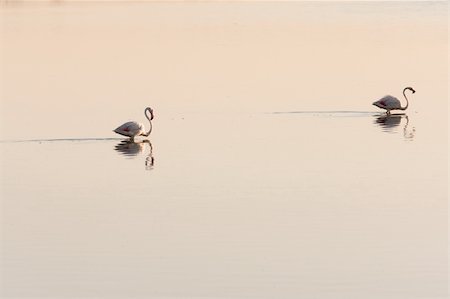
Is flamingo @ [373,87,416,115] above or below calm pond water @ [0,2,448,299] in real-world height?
above

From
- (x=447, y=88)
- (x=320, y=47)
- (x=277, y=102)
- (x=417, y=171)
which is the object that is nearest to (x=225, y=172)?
(x=417, y=171)

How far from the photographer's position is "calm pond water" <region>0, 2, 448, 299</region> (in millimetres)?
14898

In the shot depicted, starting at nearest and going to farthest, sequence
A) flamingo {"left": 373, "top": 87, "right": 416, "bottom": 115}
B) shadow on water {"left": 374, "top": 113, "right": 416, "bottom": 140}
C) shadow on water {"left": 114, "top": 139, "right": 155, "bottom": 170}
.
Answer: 1. shadow on water {"left": 114, "top": 139, "right": 155, "bottom": 170}
2. shadow on water {"left": 374, "top": 113, "right": 416, "bottom": 140}
3. flamingo {"left": 373, "top": 87, "right": 416, "bottom": 115}

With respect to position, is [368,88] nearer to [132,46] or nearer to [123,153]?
[123,153]

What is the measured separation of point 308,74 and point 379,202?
19.4 meters

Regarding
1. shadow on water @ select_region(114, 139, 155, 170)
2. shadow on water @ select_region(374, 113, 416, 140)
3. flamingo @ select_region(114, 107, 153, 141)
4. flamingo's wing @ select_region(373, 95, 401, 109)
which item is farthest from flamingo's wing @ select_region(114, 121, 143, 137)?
flamingo's wing @ select_region(373, 95, 401, 109)

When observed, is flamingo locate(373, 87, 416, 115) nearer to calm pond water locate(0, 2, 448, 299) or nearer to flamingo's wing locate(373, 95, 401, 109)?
flamingo's wing locate(373, 95, 401, 109)

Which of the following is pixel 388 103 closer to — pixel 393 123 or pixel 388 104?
pixel 388 104

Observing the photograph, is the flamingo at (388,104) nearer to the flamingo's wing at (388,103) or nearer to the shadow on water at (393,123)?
the flamingo's wing at (388,103)

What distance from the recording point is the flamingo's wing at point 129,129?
25359mm

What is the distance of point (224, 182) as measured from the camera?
20.2 m

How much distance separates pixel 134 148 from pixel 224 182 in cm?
473

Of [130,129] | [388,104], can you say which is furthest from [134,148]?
[388,104]

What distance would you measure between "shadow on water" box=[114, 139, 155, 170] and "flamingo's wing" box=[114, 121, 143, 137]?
17cm
